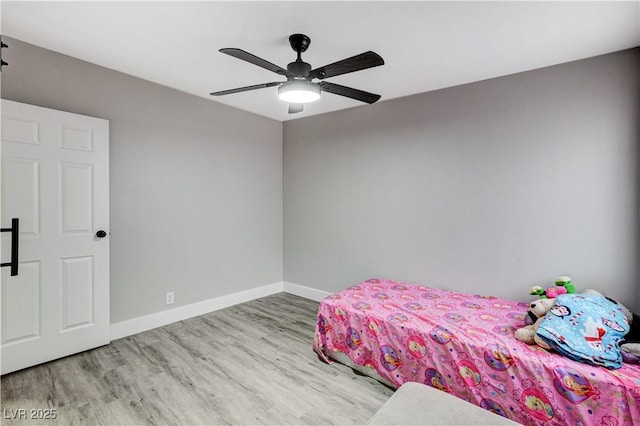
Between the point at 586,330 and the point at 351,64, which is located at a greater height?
the point at 351,64

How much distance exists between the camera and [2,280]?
2283mm

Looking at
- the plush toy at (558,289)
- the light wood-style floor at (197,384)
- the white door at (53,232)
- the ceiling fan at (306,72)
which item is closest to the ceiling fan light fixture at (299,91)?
the ceiling fan at (306,72)

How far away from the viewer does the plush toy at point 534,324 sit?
1.97 metres

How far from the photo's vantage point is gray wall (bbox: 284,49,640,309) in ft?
7.89

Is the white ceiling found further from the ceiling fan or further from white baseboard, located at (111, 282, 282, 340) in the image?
white baseboard, located at (111, 282, 282, 340)

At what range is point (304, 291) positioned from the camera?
433 centimetres

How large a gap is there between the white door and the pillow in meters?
3.46

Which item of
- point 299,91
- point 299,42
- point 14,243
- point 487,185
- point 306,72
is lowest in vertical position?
point 14,243

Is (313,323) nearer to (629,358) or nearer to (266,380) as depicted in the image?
(266,380)

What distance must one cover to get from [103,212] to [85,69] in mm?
1260

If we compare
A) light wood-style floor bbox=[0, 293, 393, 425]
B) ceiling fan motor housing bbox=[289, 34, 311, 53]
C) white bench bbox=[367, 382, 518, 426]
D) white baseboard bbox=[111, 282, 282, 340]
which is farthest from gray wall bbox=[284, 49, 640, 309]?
white bench bbox=[367, 382, 518, 426]

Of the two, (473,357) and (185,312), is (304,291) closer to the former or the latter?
(185,312)

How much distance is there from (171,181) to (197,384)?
206cm

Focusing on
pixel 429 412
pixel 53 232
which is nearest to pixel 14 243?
pixel 53 232
